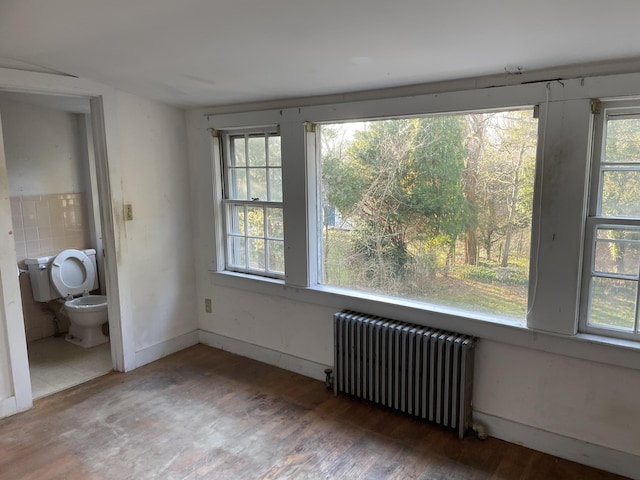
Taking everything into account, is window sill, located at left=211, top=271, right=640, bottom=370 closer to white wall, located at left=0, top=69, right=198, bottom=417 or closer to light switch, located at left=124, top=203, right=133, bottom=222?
white wall, located at left=0, top=69, right=198, bottom=417

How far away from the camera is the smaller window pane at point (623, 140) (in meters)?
2.16

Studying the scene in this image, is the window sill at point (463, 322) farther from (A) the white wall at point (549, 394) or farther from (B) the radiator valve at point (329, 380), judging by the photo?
(B) the radiator valve at point (329, 380)

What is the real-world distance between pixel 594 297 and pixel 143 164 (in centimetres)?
316

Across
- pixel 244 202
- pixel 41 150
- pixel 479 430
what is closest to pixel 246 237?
pixel 244 202

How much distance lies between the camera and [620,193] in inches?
87.0

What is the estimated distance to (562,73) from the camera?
2.20 m

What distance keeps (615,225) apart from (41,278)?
14.2ft

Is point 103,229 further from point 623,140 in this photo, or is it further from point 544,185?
point 623,140

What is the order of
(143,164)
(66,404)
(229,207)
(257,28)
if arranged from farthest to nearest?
→ (229,207) < (143,164) < (66,404) < (257,28)

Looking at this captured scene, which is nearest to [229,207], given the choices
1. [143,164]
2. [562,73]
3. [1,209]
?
[143,164]

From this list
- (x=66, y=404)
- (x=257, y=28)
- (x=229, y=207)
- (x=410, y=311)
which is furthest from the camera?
(x=229, y=207)

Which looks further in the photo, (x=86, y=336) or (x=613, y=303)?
(x=86, y=336)

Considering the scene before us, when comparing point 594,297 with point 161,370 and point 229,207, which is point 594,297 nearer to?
point 229,207

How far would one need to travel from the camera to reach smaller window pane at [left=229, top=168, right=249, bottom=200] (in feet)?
12.1
